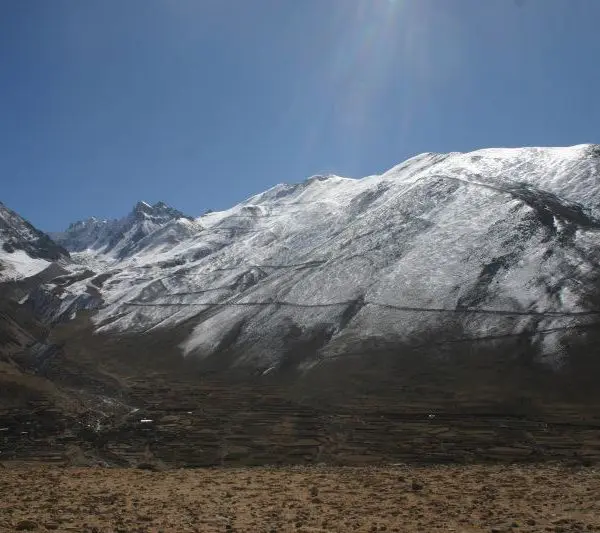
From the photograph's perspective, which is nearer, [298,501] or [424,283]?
[298,501]

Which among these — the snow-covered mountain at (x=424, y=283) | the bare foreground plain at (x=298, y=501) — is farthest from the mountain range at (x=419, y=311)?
the bare foreground plain at (x=298, y=501)

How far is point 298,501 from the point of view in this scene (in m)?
22.4

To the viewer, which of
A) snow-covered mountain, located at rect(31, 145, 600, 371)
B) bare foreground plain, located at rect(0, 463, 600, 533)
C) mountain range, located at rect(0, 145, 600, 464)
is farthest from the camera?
snow-covered mountain, located at rect(31, 145, 600, 371)

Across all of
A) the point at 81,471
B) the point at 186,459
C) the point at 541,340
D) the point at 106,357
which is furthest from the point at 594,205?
the point at 81,471

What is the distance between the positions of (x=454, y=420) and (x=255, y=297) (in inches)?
3692

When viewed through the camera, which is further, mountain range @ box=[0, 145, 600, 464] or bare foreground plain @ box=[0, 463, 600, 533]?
mountain range @ box=[0, 145, 600, 464]

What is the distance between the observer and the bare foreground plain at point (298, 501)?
18.8 metres

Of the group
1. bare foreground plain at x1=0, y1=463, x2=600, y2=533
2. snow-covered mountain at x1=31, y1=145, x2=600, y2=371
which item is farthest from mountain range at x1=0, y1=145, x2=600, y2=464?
bare foreground plain at x1=0, y1=463, x2=600, y2=533

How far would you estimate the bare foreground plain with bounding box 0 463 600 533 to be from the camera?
18.8m

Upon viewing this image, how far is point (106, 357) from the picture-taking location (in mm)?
140250

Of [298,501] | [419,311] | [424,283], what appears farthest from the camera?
[424,283]

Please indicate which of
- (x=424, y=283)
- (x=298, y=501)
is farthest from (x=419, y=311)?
(x=298, y=501)

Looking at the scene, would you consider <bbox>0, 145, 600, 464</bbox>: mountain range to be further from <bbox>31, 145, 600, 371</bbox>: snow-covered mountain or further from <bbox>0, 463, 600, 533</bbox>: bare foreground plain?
<bbox>0, 463, 600, 533</bbox>: bare foreground plain

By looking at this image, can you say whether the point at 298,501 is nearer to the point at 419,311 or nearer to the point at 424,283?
the point at 419,311
